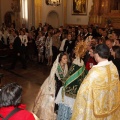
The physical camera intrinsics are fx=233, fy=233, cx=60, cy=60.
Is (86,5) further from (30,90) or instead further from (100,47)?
(100,47)

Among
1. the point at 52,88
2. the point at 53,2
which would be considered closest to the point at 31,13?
the point at 53,2

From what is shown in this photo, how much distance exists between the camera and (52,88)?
4824 millimetres

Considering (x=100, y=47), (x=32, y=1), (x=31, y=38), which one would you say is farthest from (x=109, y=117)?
(x=32, y=1)

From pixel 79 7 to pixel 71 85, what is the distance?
16.2m

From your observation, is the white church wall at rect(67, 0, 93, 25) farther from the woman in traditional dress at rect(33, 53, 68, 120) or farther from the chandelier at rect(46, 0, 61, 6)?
the woman in traditional dress at rect(33, 53, 68, 120)

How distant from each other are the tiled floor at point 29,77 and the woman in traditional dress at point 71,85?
159 cm

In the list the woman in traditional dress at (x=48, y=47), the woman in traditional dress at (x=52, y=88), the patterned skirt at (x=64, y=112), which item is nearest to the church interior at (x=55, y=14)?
the woman in traditional dress at (x=48, y=47)

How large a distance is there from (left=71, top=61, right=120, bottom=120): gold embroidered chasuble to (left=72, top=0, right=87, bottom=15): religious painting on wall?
1658 cm

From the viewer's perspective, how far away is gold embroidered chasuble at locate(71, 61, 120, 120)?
3372 millimetres

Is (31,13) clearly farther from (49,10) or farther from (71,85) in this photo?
(71,85)

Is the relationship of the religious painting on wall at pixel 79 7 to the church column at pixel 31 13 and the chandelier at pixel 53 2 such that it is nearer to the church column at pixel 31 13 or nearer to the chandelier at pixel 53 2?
the chandelier at pixel 53 2

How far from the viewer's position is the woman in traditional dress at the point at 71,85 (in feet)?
14.1

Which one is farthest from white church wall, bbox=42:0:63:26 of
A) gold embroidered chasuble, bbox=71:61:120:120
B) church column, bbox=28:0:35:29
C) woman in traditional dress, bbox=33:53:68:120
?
gold embroidered chasuble, bbox=71:61:120:120

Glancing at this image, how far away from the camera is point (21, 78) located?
8.77 metres
